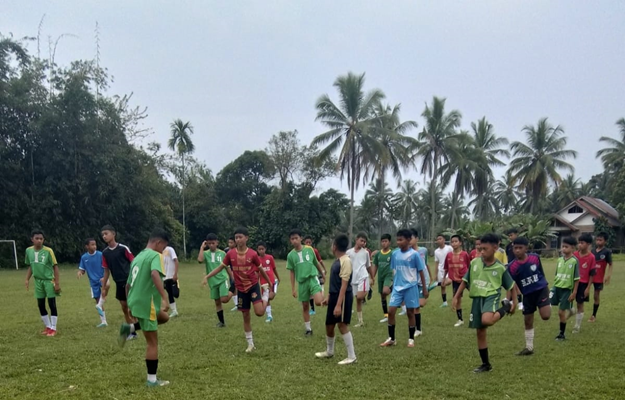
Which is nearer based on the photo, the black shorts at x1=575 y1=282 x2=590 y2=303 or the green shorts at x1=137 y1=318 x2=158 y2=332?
the green shorts at x1=137 y1=318 x2=158 y2=332

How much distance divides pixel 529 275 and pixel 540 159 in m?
44.5

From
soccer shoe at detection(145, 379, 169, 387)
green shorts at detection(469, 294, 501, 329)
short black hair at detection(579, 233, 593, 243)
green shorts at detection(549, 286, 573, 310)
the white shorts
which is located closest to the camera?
soccer shoe at detection(145, 379, 169, 387)

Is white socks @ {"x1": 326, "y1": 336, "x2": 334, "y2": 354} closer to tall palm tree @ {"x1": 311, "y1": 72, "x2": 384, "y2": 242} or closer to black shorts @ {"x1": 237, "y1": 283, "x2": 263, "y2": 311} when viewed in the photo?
black shorts @ {"x1": 237, "y1": 283, "x2": 263, "y2": 311}

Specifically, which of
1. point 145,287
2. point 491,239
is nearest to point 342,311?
point 491,239

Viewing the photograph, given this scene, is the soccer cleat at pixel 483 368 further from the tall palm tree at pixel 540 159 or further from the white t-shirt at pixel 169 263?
the tall palm tree at pixel 540 159

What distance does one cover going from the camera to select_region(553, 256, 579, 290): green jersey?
8812 millimetres

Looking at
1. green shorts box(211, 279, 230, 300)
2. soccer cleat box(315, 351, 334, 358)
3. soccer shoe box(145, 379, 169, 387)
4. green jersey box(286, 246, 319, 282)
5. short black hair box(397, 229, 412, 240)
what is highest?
short black hair box(397, 229, 412, 240)

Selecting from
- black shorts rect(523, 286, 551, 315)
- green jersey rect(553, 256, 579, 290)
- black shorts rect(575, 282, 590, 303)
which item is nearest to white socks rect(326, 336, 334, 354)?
black shorts rect(523, 286, 551, 315)

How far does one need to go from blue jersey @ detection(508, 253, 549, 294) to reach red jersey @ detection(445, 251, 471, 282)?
3.20 metres

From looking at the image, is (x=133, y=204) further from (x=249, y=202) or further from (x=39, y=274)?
(x=39, y=274)

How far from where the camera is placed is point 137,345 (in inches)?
326

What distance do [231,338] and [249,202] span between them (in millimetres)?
43221

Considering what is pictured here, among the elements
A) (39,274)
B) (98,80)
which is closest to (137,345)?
(39,274)

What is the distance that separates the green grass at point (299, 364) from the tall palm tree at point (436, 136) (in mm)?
34819
